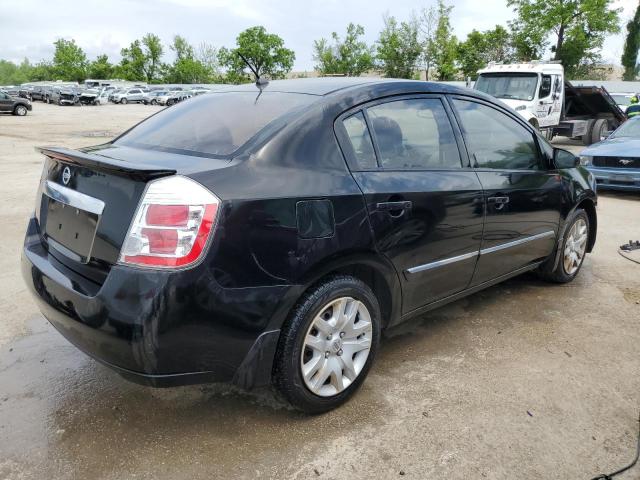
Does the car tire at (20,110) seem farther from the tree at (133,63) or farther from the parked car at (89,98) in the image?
the tree at (133,63)

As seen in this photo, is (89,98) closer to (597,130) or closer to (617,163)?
(597,130)

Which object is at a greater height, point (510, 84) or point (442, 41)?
point (442, 41)

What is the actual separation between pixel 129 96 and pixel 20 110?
24.4 meters

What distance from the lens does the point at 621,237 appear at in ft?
21.2

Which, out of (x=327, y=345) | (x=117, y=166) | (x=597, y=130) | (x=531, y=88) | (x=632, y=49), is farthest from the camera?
(x=632, y=49)

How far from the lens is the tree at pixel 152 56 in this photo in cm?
9031

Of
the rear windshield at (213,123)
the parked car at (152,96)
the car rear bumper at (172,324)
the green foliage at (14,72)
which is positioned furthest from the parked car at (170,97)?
the green foliage at (14,72)

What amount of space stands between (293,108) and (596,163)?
8320 mm

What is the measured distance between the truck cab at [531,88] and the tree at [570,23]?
28.1 metres

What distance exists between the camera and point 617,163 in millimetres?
9078

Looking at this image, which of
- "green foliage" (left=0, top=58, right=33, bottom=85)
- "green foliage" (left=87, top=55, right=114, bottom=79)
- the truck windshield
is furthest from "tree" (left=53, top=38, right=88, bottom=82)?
the truck windshield

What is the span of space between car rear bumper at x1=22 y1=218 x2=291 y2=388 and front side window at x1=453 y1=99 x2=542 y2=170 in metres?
1.79

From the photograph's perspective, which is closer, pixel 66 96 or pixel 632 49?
pixel 66 96

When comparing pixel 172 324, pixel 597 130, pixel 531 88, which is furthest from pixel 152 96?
pixel 172 324
